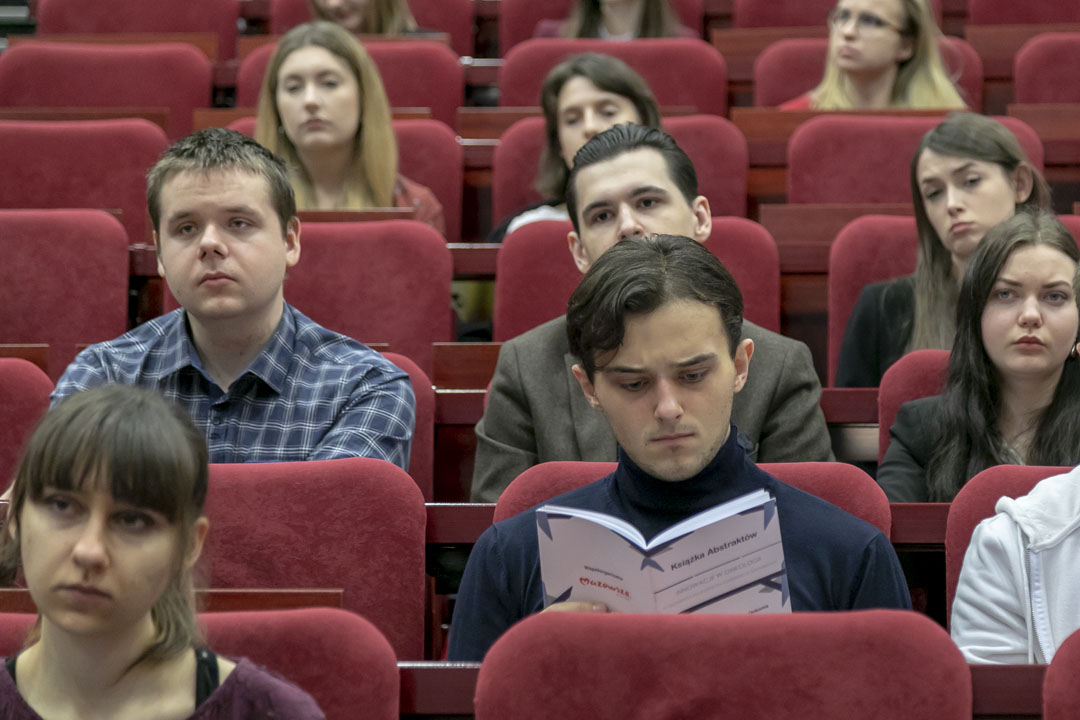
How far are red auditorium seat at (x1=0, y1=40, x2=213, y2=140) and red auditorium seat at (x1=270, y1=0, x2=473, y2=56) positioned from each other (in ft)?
0.70

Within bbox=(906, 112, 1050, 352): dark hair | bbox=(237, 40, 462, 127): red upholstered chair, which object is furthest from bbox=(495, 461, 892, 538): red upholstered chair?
bbox=(237, 40, 462, 127): red upholstered chair

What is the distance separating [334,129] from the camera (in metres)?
1.15

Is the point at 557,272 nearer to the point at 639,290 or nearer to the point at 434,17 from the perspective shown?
the point at 639,290

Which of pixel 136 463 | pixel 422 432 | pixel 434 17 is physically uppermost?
pixel 434 17

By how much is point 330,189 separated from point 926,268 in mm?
447

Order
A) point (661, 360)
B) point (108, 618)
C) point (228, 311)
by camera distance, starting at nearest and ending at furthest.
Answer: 1. point (108, 618)
2. point (661, 360)
3. point (228, 311)

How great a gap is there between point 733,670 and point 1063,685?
0.32ft

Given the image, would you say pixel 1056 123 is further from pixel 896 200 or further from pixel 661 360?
pixel 661 360

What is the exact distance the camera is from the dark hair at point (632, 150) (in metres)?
0.86

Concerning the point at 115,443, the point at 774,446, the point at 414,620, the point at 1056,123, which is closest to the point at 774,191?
the point at 1056,123

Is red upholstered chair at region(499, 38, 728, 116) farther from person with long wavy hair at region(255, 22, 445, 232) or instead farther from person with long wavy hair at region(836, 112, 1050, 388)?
Result: person with long wavy hair at region(836, 112, 1050, 388)

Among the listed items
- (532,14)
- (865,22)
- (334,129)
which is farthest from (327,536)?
(532,14)

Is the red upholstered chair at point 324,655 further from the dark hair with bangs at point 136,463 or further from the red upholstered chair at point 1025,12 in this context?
the red upholstered chair at point 1025,12

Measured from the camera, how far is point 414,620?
63 cm
